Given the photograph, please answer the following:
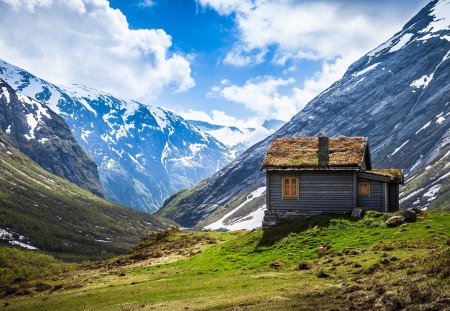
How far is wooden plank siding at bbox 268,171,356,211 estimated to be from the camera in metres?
48.2

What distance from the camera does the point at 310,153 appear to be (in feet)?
168

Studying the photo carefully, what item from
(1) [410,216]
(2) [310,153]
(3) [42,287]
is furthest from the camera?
(2) [310,153]

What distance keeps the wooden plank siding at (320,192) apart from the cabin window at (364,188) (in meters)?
1.12

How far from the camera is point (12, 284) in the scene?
44375mm

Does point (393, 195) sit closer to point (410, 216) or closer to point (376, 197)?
point (376, 197)

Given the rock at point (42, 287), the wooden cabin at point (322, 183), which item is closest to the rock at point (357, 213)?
the wooden cabin at point (322, 183)

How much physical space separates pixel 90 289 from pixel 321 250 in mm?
17103

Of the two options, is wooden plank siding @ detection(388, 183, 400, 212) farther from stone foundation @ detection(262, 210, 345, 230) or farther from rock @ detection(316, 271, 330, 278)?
rock @ detection(316, 271, 330, 278)

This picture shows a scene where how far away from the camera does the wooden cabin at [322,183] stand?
48.0 meters

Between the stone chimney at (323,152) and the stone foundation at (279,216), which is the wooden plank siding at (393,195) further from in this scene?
the stone foundation at (279,216)

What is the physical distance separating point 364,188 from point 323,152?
17.8ft

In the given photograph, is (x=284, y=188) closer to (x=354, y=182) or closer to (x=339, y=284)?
(x=354, y=182)

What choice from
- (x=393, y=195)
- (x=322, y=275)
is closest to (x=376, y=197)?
(x=393, y=195)

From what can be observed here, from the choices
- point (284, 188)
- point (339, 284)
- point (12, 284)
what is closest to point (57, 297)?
point (12, 284)
